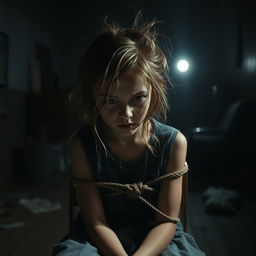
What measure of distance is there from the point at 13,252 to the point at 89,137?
110 centimetres

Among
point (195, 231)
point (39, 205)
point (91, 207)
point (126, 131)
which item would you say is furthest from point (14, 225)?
point (126, 131)

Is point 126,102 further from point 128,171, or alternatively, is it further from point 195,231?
point 195,231

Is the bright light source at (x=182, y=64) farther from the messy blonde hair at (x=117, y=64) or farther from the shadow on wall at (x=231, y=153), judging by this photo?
the messy blonde hair at (x=117, y=64)

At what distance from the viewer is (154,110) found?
0.90 m

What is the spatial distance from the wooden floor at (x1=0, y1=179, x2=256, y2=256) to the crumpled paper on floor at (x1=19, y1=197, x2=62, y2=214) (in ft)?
0.15

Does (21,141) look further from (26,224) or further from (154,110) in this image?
(154,110)

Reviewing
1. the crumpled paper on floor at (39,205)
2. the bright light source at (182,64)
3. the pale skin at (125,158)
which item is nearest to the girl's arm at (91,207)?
the pale skin at (125,158)

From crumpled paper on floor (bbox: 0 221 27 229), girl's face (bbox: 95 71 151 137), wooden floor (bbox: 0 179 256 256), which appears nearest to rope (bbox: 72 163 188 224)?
girl's face (bbox: 95 71 151 137)

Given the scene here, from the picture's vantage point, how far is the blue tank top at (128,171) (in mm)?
915

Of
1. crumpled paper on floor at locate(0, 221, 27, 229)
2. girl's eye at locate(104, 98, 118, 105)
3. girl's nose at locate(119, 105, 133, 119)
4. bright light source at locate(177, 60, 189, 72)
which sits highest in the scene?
bright light source at locate(177, 60, 189, 72)

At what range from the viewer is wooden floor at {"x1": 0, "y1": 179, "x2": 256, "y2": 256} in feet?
5.90

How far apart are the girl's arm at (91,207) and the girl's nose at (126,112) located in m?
0.18

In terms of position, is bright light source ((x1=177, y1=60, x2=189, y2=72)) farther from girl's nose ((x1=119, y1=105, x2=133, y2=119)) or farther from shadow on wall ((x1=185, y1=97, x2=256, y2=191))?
girl's nose ((x1=119, y1=105, x2=133, y2=119))

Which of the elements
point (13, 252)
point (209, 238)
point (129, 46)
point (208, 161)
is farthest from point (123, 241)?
point (208, 161)
